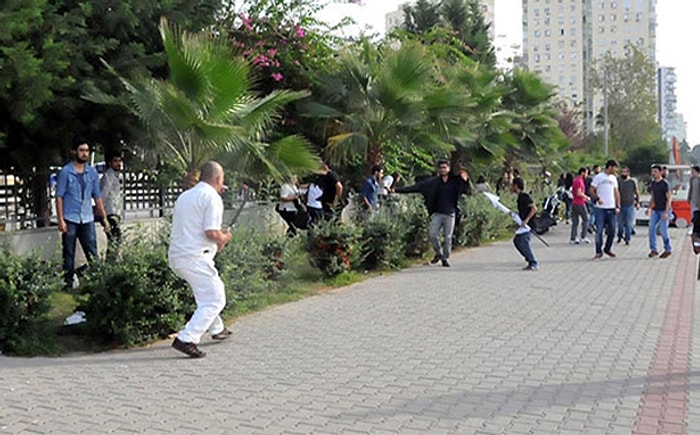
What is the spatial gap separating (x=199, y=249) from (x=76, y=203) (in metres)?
3.15

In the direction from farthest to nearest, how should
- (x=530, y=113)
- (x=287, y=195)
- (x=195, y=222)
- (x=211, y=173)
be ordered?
(x=530, y=113), (x=287, y=195), (x=211, y=173), (x=195, y=222)

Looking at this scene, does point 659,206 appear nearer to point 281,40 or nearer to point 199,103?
point 281,40

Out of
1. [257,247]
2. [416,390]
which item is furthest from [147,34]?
[416,390]

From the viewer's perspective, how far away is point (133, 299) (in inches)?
292

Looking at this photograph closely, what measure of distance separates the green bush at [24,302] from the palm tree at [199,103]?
3.19 metres

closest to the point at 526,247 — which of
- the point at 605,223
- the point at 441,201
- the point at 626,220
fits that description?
the point at 441,201

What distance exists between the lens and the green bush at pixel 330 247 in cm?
1176

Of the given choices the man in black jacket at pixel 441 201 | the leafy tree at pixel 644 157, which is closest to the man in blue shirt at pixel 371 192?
the man in black jacket at pixel 441 201

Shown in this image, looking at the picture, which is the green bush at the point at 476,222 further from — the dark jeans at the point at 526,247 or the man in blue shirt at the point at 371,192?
the dark jeans at the point at 526,247

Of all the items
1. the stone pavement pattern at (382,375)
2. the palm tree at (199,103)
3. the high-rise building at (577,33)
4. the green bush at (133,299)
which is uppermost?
the high-rise building at (577,33)

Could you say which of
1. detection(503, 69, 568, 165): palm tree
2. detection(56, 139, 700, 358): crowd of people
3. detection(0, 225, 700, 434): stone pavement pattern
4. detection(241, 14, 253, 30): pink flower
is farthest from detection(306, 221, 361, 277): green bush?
detection(503, 69, 568, 165): palm tree

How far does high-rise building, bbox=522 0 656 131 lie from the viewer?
12306cm

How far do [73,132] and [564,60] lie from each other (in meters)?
126

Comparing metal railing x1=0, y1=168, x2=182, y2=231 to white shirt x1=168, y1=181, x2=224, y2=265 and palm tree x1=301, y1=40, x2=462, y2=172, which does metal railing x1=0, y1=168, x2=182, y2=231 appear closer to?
white shirt x1=168, y1=181, x2=224, y2=265
